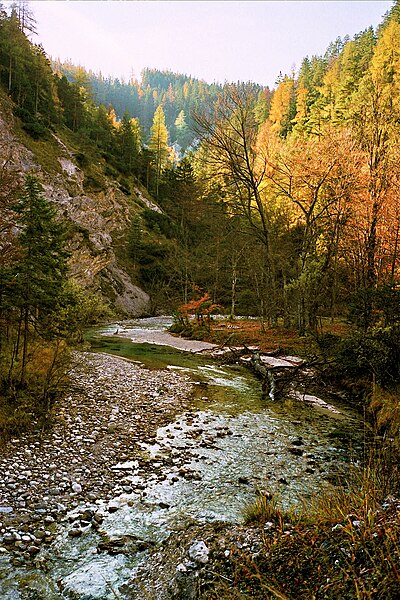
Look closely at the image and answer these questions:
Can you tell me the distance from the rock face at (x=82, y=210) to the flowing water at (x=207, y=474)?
27032 millimetres

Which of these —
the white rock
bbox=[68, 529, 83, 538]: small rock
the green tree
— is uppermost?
the green tree

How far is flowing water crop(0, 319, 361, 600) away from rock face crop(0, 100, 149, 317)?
2703 centimetres

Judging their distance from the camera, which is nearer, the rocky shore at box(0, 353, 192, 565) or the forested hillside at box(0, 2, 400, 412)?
the rocky shore at box(0, 353, 192, 565)

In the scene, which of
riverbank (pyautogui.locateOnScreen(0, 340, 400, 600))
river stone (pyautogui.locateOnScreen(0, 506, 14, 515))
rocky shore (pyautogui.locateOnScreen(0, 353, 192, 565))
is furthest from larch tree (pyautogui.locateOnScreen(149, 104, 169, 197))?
river stone (pyautogui.locateOnScreen(0, 506, 14, 515))

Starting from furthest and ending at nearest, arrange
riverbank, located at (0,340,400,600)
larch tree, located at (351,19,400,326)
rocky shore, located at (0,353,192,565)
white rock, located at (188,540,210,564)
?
larch tree, located at (351,19,400,326), rocky shore, located at (0,353,192,565), white rock, located at (188,540,210,564), riverbank, located at (0,340,400,600)

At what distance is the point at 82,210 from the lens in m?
38.9

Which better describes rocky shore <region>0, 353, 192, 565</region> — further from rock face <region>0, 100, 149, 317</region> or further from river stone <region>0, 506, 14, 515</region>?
rock face <region>0, 100, 149, 317</region>

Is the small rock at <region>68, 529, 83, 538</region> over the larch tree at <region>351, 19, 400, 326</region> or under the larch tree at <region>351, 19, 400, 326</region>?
under

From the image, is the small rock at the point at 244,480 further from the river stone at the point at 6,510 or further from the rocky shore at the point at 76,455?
the river stone at the point at 6,510

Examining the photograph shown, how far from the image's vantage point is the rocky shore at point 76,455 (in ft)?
14.9

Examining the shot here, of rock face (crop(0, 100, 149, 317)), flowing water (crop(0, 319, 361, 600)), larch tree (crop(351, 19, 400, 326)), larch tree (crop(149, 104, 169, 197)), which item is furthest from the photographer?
larch tree (crop(149, 104, 169, 197))

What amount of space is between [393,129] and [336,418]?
11.8 metres

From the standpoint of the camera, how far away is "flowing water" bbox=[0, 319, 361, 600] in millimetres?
3848

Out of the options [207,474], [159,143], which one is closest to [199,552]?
[207,474]
